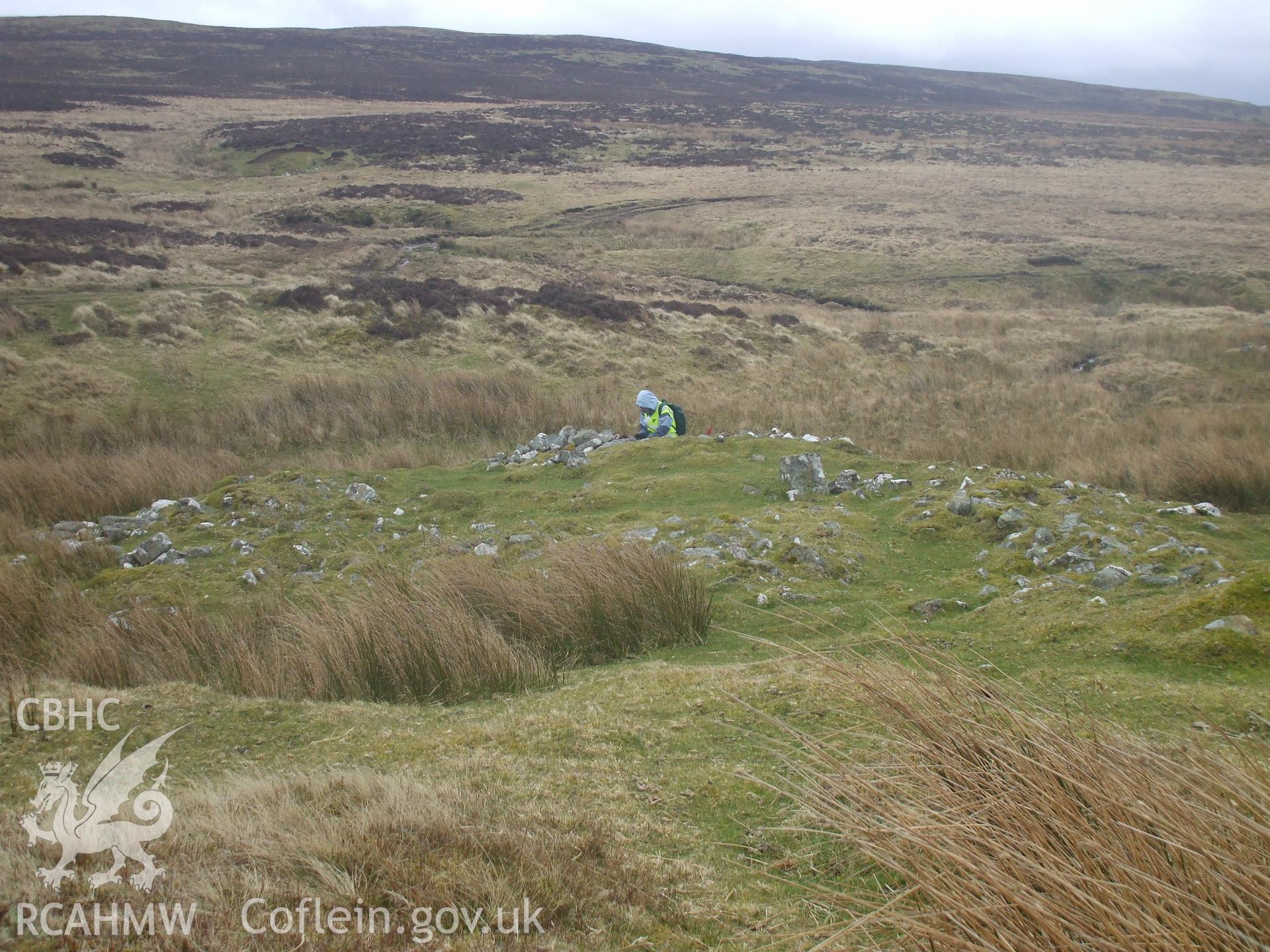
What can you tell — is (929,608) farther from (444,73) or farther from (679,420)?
(444,73)

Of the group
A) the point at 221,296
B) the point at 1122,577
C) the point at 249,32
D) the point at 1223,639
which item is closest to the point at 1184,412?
the point at 1122,577

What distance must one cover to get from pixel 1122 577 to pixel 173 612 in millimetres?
8674

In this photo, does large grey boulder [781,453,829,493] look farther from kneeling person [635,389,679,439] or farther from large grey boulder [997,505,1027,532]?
kneeling person [635,389,679,439]

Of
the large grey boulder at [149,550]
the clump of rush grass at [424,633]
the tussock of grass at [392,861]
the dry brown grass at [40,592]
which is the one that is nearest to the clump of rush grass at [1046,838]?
the tussock of grass at [392,861]

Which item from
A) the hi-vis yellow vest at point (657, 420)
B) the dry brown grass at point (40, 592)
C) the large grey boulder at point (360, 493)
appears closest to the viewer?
Answer: the dry brown grass at point (40, 592)

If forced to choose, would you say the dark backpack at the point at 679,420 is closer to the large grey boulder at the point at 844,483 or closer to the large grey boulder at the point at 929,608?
the large grey boulder at the point at 844,483

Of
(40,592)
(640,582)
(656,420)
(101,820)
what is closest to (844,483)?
(656,420)

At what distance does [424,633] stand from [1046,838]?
494 centimetres

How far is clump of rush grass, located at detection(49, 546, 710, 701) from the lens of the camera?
627 cm

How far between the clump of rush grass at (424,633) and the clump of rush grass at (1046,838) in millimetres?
3677

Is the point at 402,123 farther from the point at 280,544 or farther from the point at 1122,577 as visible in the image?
the point at 1122,577

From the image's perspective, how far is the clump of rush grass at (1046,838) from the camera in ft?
7.01

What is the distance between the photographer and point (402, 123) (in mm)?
67625

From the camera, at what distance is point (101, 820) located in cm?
329
